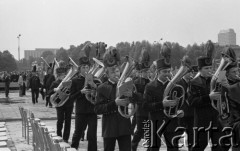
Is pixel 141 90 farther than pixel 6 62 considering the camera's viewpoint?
No

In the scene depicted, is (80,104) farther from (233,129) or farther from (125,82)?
(233,129)

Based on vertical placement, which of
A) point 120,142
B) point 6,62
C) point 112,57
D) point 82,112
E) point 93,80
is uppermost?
point 6,62

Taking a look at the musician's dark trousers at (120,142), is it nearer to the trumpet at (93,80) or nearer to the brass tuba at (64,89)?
the trumpet at (93,80)

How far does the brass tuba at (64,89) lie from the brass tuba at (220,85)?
4465 millimetres

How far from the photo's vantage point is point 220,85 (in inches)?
299

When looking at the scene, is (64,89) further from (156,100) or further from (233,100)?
(233,100)

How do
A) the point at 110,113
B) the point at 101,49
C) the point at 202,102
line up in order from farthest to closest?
the point at 101,49 < the point at 202,102 < the point at 110,113

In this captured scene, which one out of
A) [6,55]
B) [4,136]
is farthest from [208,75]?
[6,55]

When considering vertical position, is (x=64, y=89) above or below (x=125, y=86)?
below

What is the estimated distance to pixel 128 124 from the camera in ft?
26.0

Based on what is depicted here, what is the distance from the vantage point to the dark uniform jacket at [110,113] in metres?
7.79

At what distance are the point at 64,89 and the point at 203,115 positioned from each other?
448 centimetres

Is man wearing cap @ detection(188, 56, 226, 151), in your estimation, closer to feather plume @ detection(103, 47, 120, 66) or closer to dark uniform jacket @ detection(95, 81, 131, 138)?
dark uniform jacket @ detection(95, 81, 131, 138)

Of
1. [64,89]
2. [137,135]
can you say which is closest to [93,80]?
[137,135]
